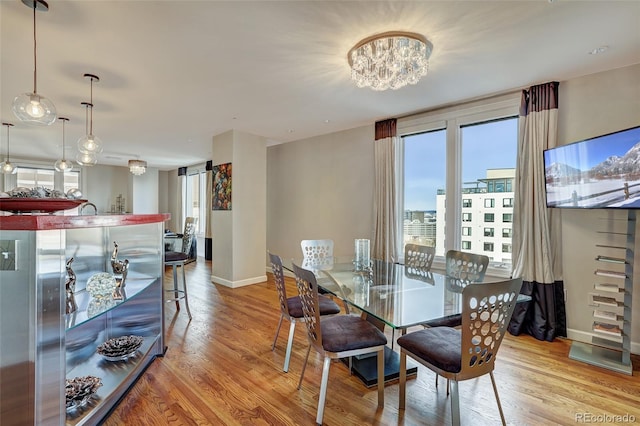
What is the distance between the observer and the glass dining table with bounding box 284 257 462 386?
1760 millimetres

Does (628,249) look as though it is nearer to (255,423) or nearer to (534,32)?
(534,32)

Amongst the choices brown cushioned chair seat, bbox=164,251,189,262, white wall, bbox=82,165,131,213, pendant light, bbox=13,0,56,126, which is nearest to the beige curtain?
brown cushioned chair seat, bbox=164,251,189,262

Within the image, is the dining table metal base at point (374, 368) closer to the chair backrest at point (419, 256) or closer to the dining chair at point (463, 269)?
the dining chair at point (463, 269)

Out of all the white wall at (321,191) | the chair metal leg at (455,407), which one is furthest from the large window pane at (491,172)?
the chair metal leg at (455,407)

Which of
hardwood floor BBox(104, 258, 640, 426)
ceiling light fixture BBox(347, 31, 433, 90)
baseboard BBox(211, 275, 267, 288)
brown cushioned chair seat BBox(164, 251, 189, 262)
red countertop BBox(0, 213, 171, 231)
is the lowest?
hardwood floor BBox(104, 258, 640, 426)

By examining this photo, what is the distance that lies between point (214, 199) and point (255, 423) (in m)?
4.23

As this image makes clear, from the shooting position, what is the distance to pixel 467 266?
8.85 ft

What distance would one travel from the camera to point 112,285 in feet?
6.30

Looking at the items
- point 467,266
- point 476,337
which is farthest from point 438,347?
point 467,266

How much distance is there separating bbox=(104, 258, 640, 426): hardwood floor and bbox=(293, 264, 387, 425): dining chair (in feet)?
0.74

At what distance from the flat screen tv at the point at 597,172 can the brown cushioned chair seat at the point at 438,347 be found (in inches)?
73.3

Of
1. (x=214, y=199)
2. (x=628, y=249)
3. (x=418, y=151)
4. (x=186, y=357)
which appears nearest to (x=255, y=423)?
(x=186, y=357)

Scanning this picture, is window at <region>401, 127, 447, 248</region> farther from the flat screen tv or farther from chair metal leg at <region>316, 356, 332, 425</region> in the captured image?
chair metal leg at <region>316, 356, 332, 425</region>

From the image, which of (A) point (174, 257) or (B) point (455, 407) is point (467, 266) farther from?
(A) point (174, 257)
